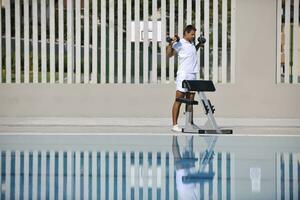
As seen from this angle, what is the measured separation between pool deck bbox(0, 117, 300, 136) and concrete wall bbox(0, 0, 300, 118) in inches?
9.6

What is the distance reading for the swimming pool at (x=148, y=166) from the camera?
24.7ft

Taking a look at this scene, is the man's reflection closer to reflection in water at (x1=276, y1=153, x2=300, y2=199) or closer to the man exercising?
reflection in water at (x1=276, y1=153, x2=300, y2=199)

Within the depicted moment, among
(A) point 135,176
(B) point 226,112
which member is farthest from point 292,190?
(B) point 226,112

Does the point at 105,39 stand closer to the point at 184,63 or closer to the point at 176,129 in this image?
the point at 184,63

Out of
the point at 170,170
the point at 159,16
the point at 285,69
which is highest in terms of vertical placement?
the point at 159,16

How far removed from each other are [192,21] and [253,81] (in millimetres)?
1558

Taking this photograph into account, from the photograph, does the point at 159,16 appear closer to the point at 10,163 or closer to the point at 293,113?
the point at 293,113

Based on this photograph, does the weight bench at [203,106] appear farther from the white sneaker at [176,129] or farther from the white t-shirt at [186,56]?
the white t-shirt at [186,56]

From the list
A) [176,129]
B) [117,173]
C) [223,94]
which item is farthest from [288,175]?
[223,94]

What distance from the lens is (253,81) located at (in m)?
14.8

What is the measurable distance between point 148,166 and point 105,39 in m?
6.05

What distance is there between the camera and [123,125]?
1372 cm

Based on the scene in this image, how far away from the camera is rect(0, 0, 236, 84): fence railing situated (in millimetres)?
14859

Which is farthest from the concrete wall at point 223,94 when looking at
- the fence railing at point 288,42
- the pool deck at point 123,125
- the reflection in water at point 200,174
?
the reflection in water at point 200,174
